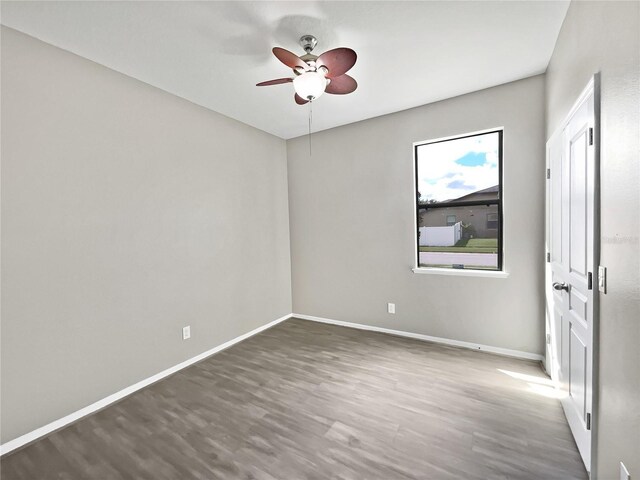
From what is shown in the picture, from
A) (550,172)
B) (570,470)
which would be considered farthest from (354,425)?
(550,172)

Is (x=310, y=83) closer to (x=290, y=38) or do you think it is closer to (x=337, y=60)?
(x=337, y=60)

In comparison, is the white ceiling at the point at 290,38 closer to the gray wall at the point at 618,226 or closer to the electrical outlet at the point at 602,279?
the gray wall at the point at 618,226

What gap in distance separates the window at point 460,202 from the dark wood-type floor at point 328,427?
3.67 feet

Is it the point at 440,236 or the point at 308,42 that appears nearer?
the point at 308,42

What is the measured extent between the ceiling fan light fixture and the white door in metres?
1.47

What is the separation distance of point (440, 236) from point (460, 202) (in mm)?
456

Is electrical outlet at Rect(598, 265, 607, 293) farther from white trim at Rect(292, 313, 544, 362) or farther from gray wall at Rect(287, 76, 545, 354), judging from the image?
white trim at Rect(292, 313, 544, 362)

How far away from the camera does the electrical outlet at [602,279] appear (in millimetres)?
1271

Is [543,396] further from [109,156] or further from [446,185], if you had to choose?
[109,156]

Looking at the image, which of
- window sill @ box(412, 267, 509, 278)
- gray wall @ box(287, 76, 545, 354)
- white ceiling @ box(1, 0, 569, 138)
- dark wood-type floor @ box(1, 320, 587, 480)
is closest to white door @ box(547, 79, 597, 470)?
dark wood-type floor @ box(1, 320, 587, 480)

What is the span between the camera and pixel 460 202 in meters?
3.22

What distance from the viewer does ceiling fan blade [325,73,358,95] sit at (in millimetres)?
2107

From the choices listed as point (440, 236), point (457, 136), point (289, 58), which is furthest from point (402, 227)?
point (289, 58)

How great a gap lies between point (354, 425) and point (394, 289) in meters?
1.90
